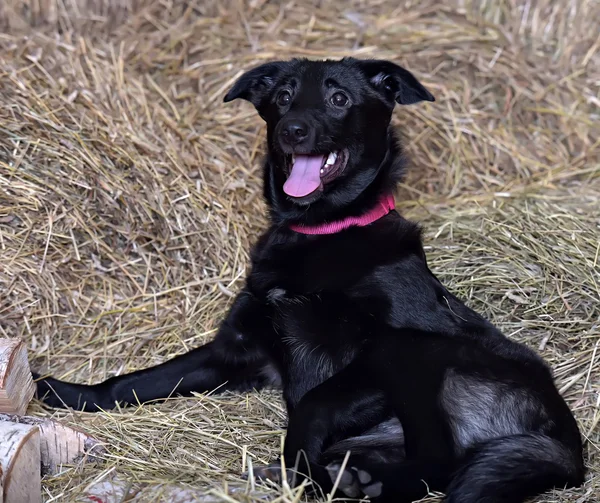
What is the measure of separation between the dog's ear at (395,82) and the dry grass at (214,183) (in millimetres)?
920

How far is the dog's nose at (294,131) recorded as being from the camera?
3.14 metres

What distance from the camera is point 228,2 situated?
521 cm

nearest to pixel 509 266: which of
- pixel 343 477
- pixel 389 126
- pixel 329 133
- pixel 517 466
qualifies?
pixel 389 126

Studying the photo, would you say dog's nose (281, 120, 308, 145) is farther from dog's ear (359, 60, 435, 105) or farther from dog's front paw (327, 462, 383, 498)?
dog's front paw (327, 462, 383, 498)

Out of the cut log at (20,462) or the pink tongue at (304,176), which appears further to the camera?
the pink tongue at (304,176)

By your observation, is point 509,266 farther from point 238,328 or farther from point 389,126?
point 238,328

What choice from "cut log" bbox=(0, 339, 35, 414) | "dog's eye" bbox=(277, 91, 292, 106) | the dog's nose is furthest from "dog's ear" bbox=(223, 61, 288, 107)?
"cut log" bbox=(0, 339, 35, 414)

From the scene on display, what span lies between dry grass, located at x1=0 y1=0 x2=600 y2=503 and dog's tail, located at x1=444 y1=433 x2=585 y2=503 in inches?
3.8

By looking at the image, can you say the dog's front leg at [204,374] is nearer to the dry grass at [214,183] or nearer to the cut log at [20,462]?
the dry grass at [214,183]

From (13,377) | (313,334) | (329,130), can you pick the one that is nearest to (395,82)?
(329,130)

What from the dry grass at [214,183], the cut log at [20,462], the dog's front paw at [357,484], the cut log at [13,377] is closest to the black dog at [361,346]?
the dog's front paw at [357,484]

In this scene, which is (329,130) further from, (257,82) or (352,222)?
(257,82)

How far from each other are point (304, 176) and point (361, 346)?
0.80 meters

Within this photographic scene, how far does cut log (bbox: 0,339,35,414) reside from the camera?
2699 mm
